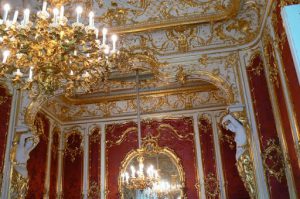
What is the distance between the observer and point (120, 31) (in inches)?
219

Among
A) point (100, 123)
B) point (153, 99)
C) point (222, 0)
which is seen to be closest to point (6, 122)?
point (100, 123)

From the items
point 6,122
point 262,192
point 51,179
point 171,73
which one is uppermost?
point 171,73

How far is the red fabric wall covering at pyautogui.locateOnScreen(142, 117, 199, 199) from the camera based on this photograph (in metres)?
7.70

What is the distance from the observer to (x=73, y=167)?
827 centimetres

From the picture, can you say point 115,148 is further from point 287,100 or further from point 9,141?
point 287,100

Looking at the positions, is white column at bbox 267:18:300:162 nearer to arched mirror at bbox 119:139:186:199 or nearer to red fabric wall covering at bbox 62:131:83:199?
arched mirror at bbox 119:139:186:199

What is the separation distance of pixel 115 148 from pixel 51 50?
505 centimetres

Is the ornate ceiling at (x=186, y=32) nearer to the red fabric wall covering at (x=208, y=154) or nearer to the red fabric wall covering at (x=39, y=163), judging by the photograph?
the red fabric wall covering at (x=208, y=154)

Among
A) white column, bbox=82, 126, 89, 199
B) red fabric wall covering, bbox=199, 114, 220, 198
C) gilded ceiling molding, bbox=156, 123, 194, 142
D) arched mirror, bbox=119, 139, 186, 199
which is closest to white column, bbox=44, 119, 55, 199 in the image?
white column, bbox=82, 126, 89, 199

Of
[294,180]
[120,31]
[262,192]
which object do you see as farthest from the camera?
[120,31]

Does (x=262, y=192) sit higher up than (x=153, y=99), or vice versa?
(x=153, y=99)

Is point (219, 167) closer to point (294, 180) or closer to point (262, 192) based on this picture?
point (262, 192)

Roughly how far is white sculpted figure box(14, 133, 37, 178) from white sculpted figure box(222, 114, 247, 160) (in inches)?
133

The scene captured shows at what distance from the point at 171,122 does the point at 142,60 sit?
112 inches
